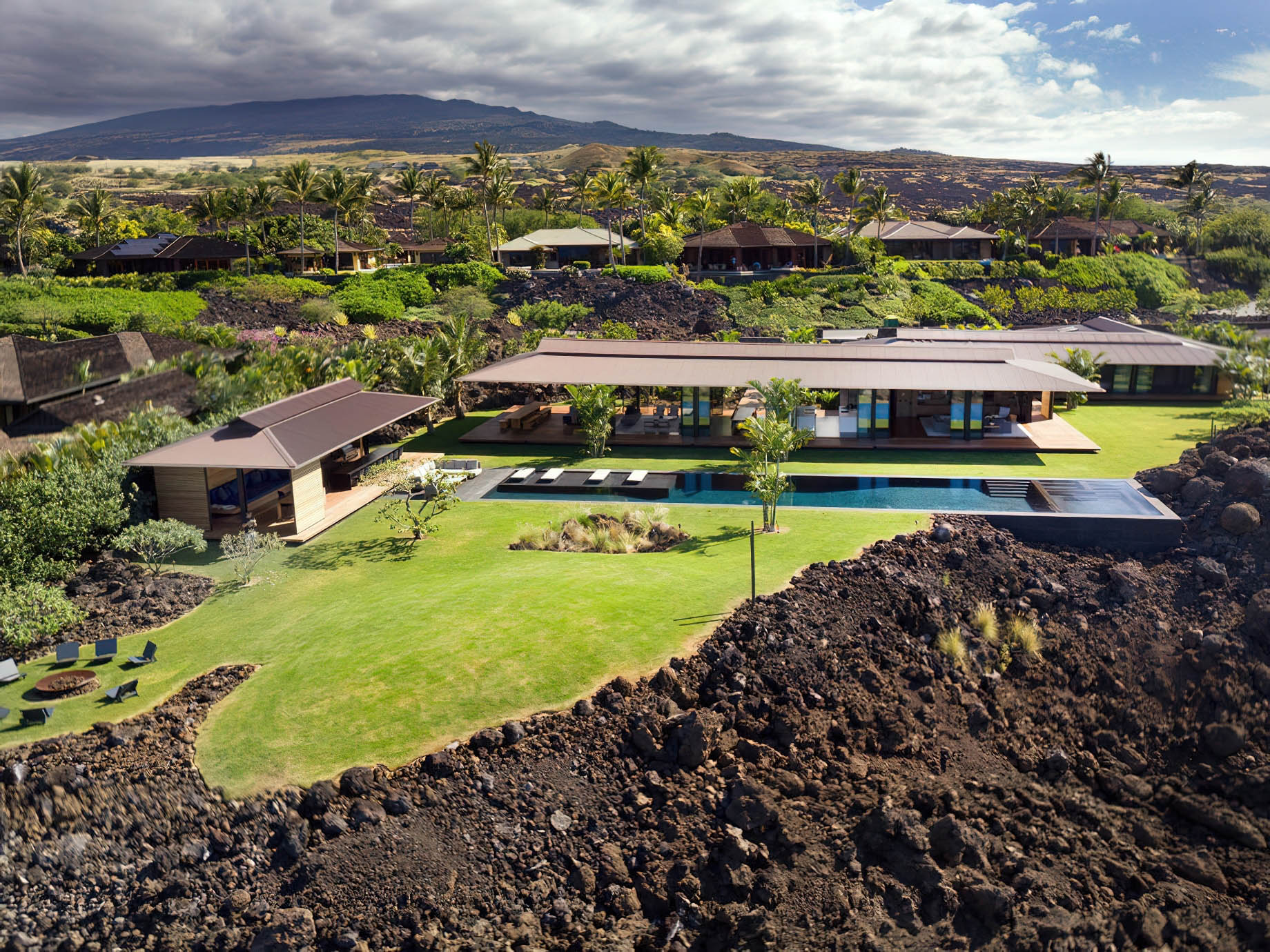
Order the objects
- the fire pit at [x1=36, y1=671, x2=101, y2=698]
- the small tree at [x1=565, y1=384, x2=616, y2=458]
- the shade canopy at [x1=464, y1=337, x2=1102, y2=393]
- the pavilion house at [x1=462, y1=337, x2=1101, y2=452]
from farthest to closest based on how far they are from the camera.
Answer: the pavilion house at [x1=462, y1=337, x2=1101, y2=452] → the shade canopy at [x1=464, y1=337, x2=1102, y2=393] → the small tree at [x1=565, y1=384, x2=616, y2=458] → the fire pit at [x1=36, y1=671, x2=101, y2=698]

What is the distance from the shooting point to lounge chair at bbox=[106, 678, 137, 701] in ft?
42.5

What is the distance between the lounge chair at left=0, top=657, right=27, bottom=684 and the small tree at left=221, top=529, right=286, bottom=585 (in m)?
4.17

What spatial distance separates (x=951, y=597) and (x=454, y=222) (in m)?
71.8

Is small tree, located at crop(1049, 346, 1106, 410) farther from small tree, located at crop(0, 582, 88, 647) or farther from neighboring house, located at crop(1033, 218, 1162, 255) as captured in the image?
neighboring house, located at crop(1033, 218, 1162, 255)

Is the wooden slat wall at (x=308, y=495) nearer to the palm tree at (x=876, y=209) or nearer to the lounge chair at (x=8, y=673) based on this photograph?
the lounge chair at (x=8, y=673)

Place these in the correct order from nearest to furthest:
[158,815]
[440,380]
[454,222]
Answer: [158,815]
[440,380]
[454,222]

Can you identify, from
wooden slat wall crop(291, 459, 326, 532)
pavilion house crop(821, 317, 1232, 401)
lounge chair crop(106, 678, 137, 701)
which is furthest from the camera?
pavilion house crop(821, 317, 1232, 401)

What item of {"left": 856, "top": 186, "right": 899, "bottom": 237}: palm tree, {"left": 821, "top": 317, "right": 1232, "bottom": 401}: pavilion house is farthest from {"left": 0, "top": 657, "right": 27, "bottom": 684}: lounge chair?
{"left": 856, "top": 186, "right": 899, "bottom": 237}: palm tree

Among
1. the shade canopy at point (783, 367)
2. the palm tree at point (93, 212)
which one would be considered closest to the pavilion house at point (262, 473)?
the shade canopy at point (783, 367)

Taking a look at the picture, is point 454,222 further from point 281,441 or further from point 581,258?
point 281,441

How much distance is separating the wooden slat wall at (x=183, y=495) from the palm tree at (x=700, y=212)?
152 feet

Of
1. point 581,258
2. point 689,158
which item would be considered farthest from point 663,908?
point 689,158

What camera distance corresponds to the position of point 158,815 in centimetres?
1123

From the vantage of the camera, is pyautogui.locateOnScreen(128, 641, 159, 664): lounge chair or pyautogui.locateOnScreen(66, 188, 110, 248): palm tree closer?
pyautogui.locateOnScreen(128, 641, 159, 664): lounge chair
